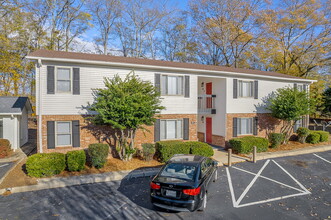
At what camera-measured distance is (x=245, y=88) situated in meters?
15.6

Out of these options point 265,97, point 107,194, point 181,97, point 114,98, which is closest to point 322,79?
point 265,97

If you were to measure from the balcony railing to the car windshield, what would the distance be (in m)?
9.24

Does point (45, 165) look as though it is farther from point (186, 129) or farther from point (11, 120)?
point (186, 129)

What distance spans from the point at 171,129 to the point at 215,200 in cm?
668

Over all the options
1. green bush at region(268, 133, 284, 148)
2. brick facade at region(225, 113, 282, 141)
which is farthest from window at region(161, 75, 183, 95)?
green bush at region(268, 133, 284, 148)

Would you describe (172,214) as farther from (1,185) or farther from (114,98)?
(1,185)

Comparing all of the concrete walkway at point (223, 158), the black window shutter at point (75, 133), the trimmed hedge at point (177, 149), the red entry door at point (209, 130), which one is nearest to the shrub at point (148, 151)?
the trimmed hedge at point (177, 149)

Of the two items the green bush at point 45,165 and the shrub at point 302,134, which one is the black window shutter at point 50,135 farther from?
the shrub at point 302,134

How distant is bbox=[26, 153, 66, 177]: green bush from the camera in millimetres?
8531

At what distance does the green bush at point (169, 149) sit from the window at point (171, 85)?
3540mm

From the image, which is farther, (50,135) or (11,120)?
(11,120)

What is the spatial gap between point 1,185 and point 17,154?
226 inches

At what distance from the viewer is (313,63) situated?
26.7 metres

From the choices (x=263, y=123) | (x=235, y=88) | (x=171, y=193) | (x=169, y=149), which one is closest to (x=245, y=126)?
(x=263, y=123)
